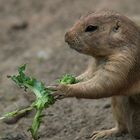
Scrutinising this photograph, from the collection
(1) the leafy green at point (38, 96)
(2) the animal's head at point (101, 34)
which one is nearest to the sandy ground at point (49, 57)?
(1) the leafy green at point (38, 96)

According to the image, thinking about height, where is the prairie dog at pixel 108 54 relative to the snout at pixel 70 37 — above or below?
below

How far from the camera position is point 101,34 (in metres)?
6.50

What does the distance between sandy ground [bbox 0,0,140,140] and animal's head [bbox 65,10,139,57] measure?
132 cm

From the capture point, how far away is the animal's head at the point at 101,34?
643cm

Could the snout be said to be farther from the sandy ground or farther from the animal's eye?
the sandy ground

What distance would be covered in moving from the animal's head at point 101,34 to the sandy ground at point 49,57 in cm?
132

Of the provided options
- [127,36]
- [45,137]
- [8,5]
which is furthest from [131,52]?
[8,5]

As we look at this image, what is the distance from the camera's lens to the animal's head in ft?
21.1

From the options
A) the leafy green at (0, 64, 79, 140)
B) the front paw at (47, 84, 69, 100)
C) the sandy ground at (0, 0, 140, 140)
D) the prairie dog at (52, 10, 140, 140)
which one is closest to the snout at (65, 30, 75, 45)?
the prairie dog at (52, 10, 140, 140)

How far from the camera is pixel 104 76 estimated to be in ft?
20.5

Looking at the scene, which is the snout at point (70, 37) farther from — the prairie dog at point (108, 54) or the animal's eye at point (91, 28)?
the animal's eye at point (91, 28)

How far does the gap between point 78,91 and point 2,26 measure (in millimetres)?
6806

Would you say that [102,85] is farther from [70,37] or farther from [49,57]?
[49,57]

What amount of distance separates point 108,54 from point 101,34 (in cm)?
24
